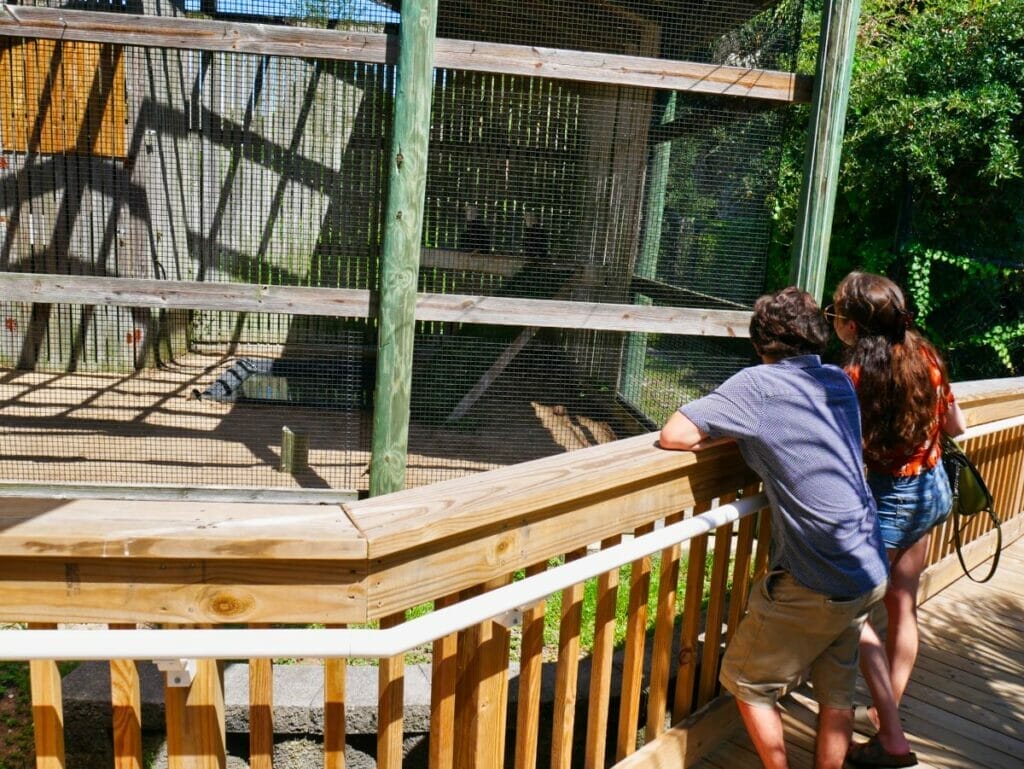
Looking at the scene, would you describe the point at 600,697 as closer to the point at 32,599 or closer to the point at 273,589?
the point at 273,589

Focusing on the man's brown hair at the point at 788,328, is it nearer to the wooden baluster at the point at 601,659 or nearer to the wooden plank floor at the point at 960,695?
the wooden baluster at the point at 601,659

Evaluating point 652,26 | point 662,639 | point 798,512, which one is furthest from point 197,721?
point 652,26

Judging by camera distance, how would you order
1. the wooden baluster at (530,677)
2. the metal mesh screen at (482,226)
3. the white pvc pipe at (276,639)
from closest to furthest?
the white pvc pipe at (276,639) → the wooden baluster at (530,677) → the metal mesh screen at (482,226)

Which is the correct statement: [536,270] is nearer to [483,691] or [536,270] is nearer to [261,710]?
[483,691]

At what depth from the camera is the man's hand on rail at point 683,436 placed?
7.11 feet

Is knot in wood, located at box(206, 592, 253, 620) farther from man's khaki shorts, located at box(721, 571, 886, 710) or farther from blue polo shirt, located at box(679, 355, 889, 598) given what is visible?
man's khaki shorts, located at box(721, 571, 886, 710)

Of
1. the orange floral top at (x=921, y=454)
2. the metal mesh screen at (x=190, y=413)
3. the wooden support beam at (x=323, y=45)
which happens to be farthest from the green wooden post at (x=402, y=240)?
the orange floral top at (x=921, y=454)

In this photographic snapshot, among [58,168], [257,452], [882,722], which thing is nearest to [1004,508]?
[882,722]

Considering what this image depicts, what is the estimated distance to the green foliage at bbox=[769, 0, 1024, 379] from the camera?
6.78m

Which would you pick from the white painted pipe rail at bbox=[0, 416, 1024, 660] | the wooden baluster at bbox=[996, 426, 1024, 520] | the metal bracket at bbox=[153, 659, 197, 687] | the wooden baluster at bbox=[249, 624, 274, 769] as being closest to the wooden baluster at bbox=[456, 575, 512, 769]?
the white painted pipe rail at bbox=[0, 416, 1024, 660]

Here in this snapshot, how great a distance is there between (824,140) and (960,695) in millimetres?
2749

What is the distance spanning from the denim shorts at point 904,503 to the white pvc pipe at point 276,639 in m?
1.23

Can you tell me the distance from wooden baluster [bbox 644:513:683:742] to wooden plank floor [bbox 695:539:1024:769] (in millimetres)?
279

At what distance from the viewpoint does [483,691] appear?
5.98ft
